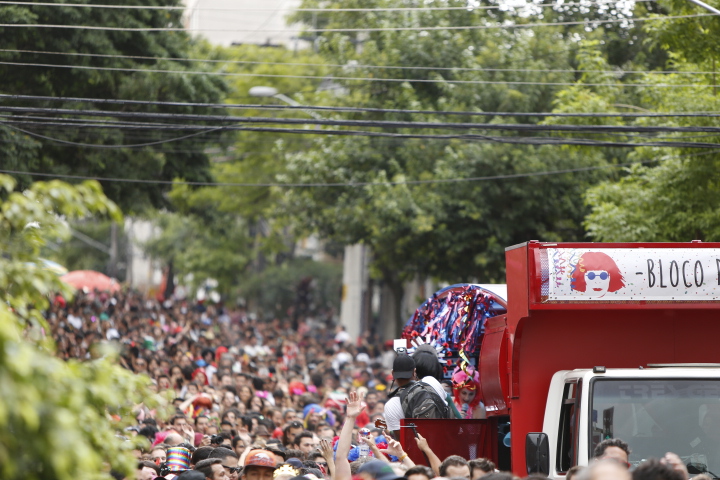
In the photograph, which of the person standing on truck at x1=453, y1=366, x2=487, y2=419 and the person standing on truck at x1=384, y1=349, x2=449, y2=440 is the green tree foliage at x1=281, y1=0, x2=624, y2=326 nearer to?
the person standing on truck at x1=453, y1=366, x2=487, y2=419

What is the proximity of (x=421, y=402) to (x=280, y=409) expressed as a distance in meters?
7.04

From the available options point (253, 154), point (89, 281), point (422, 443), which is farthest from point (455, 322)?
point (89, 281)

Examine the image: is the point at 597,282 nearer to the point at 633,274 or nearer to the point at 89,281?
the point at 633,274

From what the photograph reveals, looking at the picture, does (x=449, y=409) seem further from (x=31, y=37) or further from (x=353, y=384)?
(x=353, y=384)

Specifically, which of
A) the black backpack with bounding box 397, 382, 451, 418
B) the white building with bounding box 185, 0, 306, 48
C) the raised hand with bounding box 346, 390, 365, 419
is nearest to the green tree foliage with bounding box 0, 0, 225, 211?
the black backpack with bounding box 397, 382, 451, 418

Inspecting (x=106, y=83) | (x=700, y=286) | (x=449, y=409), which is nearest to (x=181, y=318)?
(x=106, y=83)

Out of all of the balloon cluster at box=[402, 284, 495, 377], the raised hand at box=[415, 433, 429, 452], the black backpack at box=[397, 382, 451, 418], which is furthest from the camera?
the balloon cluster at box=[402, 284, 495, 377]

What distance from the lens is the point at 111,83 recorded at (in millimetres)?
16578

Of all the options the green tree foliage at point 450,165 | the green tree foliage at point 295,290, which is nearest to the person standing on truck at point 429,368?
the green tree foliage at point 450,165

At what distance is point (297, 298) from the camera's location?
51.8m

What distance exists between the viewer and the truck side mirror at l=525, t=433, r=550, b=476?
6.75 meters

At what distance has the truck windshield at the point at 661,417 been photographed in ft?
22.6

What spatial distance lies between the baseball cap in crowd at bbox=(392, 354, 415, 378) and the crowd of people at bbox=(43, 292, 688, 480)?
0.01 m

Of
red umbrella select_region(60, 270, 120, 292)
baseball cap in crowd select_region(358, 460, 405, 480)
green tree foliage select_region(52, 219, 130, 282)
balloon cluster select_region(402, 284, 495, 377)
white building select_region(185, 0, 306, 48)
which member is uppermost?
white building select_region(185, 0, 306, 48)
